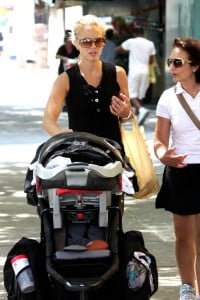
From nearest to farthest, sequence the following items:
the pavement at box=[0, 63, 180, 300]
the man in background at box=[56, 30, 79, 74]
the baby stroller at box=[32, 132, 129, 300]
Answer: the baby stroller at box=[32, 132, 129, 300]
the pavement at box=[0, 63, 180, 300]
the man in background at box=[56, 30, 79, 74]

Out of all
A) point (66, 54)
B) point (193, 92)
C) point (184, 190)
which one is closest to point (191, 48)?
point (193, 92)

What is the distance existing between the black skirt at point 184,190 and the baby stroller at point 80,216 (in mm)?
650

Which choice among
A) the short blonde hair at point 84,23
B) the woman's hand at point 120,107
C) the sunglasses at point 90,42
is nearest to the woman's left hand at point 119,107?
the woman's hand at point 120,107

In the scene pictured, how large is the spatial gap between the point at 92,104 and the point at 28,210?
3.79 meters

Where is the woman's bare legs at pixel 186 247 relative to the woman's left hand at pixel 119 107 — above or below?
below

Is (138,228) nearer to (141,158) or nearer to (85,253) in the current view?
(141,158)

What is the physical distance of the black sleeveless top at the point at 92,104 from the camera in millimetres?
5570

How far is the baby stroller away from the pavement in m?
1.46

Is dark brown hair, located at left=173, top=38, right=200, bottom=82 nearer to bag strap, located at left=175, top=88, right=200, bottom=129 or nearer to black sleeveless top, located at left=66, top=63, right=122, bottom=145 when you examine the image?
bag strap, located at left=175, top=88, right=200, bottom=129

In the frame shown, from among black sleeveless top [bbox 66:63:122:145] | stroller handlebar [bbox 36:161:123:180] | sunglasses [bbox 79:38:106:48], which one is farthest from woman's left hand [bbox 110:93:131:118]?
stroller handlebar [bbox 36:161:123:180]

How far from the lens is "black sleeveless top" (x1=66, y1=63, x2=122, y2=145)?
18.3ft

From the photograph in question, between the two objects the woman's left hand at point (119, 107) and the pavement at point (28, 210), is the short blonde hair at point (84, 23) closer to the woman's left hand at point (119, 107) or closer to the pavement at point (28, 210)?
the woman's left hand at point (119, 107)

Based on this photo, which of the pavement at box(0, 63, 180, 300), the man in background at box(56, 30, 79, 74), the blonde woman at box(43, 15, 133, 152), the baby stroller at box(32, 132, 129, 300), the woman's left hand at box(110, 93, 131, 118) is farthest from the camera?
the man in background at box(56, 30, 79, 74)

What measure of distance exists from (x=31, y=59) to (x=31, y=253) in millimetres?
33051
